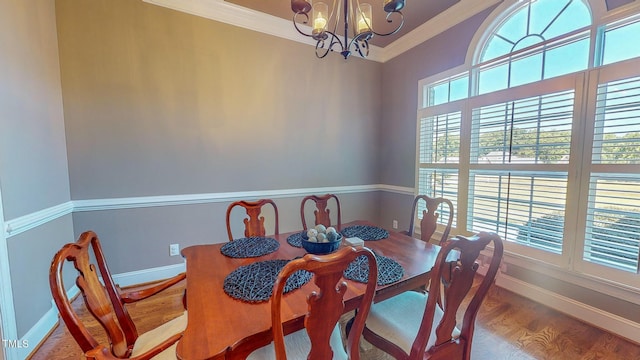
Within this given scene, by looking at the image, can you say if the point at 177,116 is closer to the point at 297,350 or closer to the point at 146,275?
the point at 146,275

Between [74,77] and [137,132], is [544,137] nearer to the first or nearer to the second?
[137,132]

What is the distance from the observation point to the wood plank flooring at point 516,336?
166 cm

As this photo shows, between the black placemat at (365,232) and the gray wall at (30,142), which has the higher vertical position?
the gray wall at (30,142)

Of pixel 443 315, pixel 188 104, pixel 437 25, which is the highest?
pixel 437 25

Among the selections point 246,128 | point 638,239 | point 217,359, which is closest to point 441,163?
point 638,239

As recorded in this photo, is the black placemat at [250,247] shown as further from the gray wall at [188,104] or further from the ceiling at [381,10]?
the ceiling at [381,10]

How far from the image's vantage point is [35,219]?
176 centimetres

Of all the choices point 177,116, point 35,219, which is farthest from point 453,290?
point 177,116

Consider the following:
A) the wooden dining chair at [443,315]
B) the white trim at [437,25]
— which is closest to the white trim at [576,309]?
the wooden dining chair at [443,315]

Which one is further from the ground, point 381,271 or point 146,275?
point 381,271

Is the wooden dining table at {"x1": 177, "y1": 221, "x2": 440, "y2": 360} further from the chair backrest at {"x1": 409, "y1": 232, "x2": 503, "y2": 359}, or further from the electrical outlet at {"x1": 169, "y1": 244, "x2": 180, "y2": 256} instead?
the electrical outlet at {"x1": 169, "y1": 244, "x2": 180, "y2": 256}

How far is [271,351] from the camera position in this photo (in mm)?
1145

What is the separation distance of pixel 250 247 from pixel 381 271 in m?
0.86

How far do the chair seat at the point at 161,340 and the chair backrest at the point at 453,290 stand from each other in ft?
3.38
